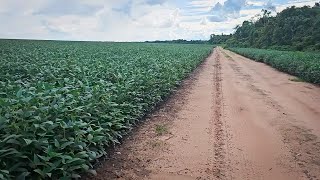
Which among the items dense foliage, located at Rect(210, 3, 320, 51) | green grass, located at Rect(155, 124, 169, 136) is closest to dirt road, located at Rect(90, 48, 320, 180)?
green grass, located at Rect(155, 124, 169, 136)

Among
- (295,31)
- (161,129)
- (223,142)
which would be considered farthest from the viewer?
(295,31)

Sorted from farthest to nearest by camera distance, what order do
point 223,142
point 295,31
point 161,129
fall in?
1. point 295,31
2. point 161,129
3. point 223,142

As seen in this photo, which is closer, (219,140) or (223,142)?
(223,142)

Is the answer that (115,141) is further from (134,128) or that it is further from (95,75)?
(95,75)

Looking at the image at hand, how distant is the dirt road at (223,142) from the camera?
495cm

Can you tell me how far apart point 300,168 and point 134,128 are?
345 centimetres

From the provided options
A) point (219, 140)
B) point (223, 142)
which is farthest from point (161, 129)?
point (223, 142)

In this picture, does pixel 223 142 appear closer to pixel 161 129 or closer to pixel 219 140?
pixel 219 140

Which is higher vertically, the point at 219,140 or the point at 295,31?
the point at 295,31

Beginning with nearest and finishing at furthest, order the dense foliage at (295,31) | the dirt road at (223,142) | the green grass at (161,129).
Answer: the dirt road at (223,142), the green grass at (161,129), the dense foliage at (295,31)

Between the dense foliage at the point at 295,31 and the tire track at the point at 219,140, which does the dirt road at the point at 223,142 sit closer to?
the tire track at the point at 219,140

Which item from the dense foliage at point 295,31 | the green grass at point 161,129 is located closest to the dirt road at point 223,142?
the green grass at point 161,129

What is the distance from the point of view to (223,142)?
6.23 m

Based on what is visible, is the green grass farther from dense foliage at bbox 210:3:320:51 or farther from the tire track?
dense foliage at bbox 210:3:320:51
